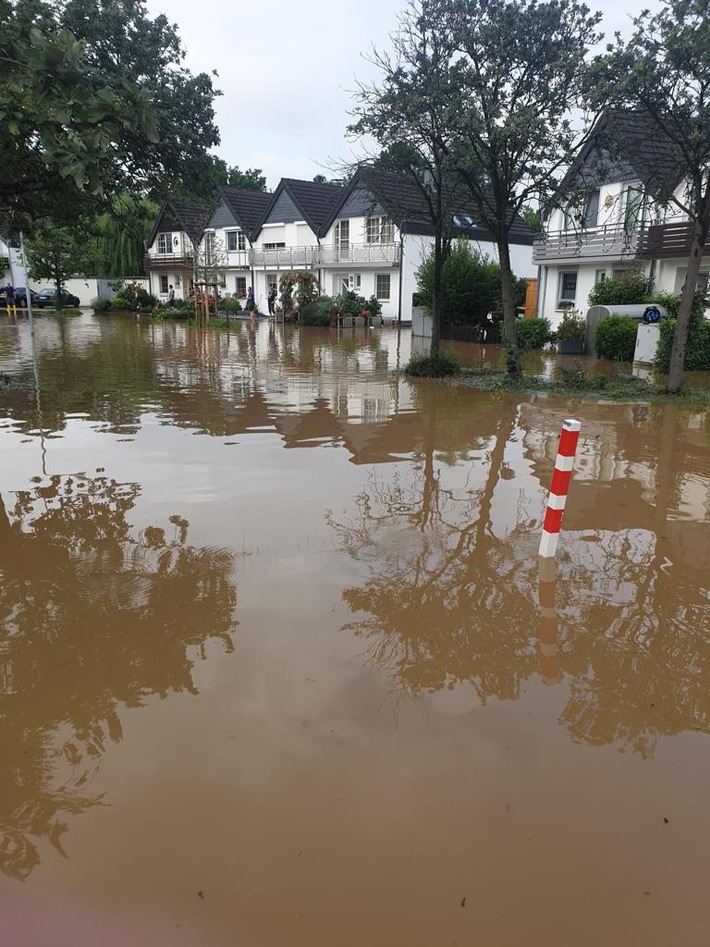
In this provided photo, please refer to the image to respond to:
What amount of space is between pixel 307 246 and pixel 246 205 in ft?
27.5

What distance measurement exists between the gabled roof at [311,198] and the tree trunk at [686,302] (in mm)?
32945

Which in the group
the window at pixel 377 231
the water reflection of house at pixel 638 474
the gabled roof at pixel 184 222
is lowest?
the water reflection of house at pixel 638 474

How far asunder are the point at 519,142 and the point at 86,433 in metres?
9.85

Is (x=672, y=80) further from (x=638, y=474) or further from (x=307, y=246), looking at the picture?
(x=307, y=246)

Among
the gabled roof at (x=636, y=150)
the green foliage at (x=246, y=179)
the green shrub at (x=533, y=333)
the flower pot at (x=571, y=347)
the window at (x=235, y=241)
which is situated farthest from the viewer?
the green foliage at (x=246, y=179)

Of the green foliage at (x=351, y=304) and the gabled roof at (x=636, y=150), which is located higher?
the gabled roof at (x=636, y=150)

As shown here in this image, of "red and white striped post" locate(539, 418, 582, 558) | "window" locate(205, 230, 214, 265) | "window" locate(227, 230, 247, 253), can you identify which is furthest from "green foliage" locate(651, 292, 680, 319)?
"window" locate(227, 230, 247, 253)

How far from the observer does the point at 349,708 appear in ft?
11.9

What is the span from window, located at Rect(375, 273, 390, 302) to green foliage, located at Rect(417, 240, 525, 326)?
33.7 ft

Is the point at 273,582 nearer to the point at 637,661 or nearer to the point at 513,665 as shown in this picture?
the point at 513,665

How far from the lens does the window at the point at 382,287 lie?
39406 millimetres

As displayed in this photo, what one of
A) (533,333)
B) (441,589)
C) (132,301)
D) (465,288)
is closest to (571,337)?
(533,333)

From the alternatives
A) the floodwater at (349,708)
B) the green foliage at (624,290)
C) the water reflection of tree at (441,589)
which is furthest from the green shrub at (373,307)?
the water reflection of tree at (441,589)

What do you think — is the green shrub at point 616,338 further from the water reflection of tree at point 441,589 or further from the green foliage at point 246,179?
the green foliage at point 246,179
